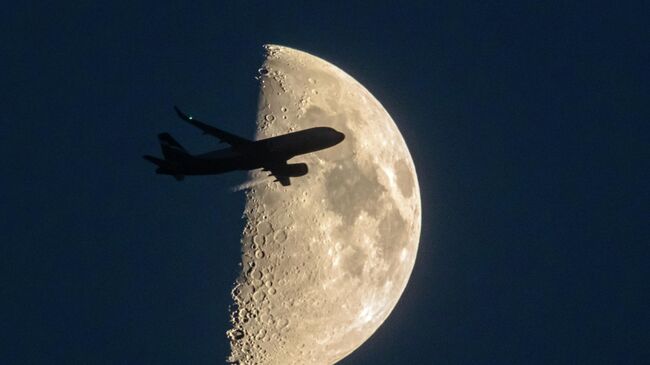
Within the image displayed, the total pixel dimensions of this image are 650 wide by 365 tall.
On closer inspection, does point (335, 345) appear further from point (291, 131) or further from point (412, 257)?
point (291, 131)

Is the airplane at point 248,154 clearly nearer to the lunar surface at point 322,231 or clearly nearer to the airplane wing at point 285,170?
the airplane wing at point 285,170

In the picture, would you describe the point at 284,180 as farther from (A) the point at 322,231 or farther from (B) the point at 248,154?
(A) the point at 322,231

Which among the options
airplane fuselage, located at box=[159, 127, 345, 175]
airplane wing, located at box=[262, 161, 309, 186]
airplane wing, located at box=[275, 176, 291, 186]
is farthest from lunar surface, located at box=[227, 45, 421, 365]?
airplane fuselage, located at box=[159, 127, 345, 175]

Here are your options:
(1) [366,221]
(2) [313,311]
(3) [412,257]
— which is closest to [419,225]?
(3) [412,257]

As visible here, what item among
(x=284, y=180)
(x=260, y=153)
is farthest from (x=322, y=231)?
(x=260, y=153)

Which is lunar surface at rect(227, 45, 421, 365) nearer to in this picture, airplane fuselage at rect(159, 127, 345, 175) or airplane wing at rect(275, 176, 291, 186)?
airplane wing at rect(275, 176, 291, 186)

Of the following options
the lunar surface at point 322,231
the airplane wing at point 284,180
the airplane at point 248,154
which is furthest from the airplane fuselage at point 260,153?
the lunar surface at point 322,231

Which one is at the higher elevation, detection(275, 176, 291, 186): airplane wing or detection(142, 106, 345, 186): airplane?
detection(142, 106, 345, 186): airplane
